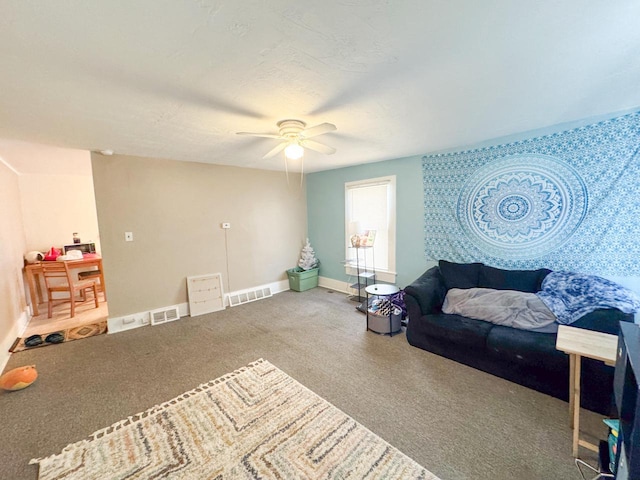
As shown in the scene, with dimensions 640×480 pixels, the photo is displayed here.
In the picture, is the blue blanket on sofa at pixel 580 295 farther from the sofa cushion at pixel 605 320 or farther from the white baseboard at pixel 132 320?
the white baseboard at pixel 132 320

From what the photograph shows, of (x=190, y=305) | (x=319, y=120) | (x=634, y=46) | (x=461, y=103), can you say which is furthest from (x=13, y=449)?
(x=634, y=46)

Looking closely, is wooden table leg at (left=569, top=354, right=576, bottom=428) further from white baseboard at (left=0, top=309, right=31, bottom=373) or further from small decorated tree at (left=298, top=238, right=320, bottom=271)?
white baseboard at (left=0, top=309, right=31, bottom=373)

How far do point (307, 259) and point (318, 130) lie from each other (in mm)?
3204

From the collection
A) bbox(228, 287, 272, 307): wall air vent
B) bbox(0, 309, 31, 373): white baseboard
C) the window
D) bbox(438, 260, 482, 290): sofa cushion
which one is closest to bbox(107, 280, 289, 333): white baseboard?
bbox(228, 287, 272, 307): wall air vent

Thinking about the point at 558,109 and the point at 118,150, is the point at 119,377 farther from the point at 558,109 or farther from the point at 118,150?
the point at 558,109

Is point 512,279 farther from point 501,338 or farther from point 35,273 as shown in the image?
point 35,273

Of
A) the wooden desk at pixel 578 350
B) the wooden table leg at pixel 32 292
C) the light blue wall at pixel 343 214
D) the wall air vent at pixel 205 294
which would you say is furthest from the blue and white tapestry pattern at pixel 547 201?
the wooden table leg at pixel 32 292

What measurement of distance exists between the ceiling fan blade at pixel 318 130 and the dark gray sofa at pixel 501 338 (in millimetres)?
1898

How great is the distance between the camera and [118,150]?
10.2 feet

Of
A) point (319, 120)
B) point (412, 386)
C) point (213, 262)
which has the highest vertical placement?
point (319, 120)

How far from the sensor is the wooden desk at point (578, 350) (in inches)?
58.1

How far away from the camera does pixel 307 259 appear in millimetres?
5082

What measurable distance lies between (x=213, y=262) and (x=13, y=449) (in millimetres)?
2712

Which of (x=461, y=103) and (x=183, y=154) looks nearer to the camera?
(x=461, y=103)
